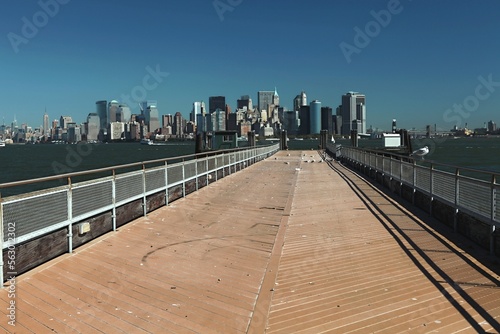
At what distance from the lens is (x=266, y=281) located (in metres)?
6.12

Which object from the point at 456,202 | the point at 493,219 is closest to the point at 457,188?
the point at 456,202

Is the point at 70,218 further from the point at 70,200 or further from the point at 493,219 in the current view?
the point at 493,219

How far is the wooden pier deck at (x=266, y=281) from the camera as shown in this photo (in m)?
4.76

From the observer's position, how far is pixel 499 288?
5.60 m

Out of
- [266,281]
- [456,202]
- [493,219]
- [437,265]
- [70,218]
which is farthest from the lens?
[456,202]

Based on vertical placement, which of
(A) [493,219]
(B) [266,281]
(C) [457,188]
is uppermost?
(C) [457,188]

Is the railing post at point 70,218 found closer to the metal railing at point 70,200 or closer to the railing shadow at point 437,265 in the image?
the metal railing at point 70,200

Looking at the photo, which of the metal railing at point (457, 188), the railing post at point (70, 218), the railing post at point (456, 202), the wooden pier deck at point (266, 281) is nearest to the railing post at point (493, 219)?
the metal railing at point (457, 188)

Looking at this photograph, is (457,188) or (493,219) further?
(457,188)

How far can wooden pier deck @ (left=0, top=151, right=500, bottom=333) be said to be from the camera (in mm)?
4762

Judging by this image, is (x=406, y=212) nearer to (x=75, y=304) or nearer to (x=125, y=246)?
(x=125, y=246)

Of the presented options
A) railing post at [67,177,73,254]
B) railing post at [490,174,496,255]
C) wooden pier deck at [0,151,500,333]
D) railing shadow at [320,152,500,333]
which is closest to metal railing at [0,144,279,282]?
railing post at [67,177,73,254]

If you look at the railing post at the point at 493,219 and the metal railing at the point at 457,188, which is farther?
the metal railing at the point at 457,188

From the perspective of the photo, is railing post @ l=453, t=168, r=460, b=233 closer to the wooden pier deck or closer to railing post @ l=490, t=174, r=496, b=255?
the wooden pier deck
